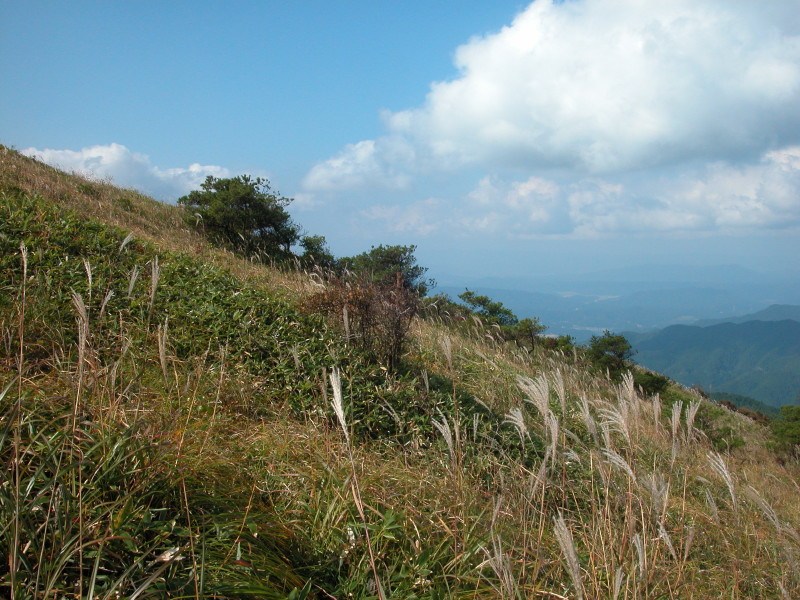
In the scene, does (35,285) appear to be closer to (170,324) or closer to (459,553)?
(170,324)

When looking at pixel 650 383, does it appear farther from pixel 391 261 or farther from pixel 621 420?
pixel 621 420

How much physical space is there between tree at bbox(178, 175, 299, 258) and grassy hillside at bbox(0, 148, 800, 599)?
7.03 m

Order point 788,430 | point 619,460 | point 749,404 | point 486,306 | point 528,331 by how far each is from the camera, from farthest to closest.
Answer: point 749,404, point 486,306, point 528,331, point 788,430, point 619,460

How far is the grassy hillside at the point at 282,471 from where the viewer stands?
218 centimetres

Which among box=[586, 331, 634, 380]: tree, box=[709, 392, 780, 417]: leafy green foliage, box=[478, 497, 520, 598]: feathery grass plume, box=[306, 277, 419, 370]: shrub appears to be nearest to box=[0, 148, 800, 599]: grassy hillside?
box=[478, 497, 520, 598]: feathery grass plume

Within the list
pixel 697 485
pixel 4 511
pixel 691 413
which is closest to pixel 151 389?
pixel 4 511

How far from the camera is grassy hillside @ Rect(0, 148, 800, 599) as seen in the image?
7.14 ft

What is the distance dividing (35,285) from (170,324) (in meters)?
1.40

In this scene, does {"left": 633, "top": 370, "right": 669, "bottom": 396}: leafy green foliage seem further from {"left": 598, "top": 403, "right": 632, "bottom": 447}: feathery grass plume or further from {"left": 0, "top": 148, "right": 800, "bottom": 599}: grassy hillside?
{"left": 598, "top": 403, "right": 632, "bottom": 447}: feathery grass plume

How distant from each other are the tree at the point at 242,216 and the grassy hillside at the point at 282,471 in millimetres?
7029

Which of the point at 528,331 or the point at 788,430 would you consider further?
the point at 528,331

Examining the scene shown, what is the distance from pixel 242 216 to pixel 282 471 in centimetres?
1275

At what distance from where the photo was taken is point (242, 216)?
14938 mm

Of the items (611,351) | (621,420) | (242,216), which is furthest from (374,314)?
(611,351)
